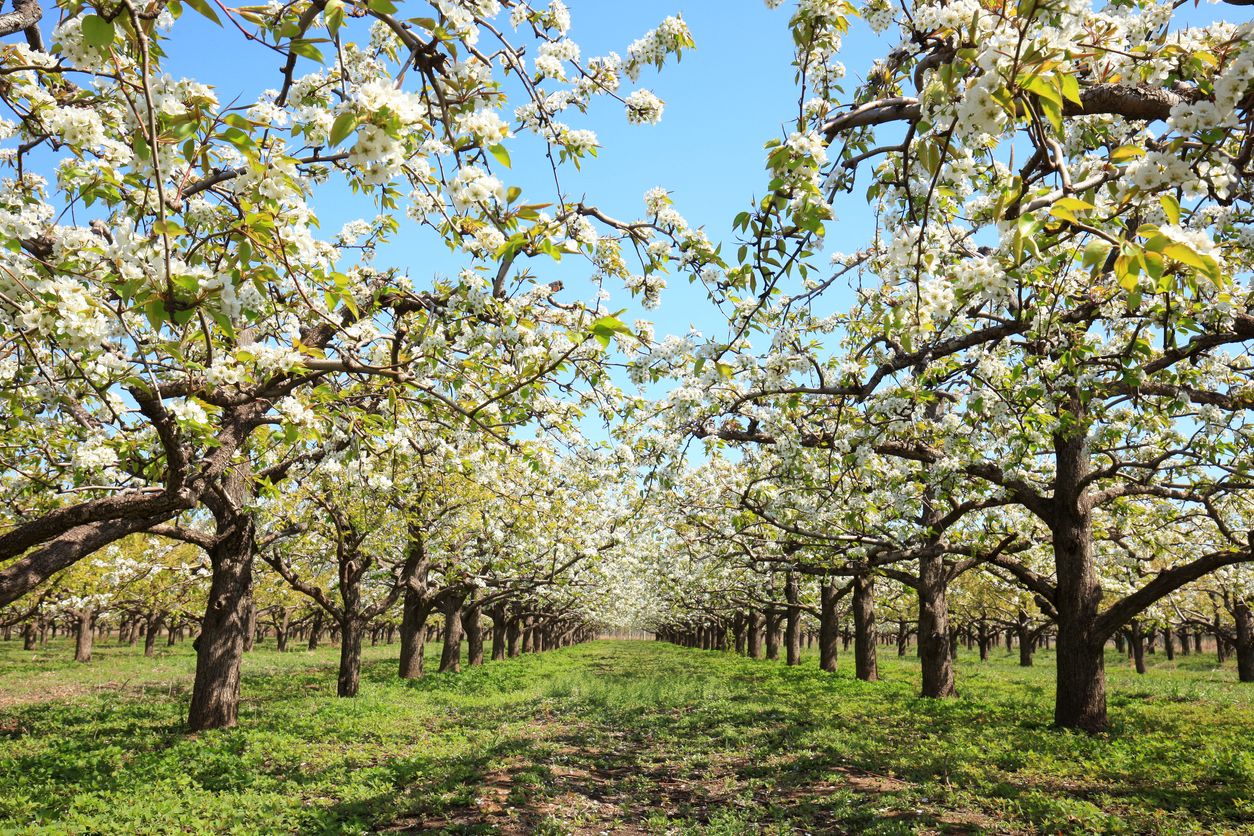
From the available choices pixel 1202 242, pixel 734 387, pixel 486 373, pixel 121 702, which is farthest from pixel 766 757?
pixel 121 702

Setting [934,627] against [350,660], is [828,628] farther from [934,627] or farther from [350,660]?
[350,660]

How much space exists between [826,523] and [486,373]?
8684mm

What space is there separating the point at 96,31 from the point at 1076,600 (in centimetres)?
1318

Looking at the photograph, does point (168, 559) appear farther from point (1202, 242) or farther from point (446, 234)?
point (1202, 242)

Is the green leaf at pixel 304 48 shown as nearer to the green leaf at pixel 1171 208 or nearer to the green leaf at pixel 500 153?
the green leaf at pixel 500 153

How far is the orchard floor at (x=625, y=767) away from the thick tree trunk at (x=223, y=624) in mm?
490

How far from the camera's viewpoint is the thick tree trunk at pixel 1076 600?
33.9 ft

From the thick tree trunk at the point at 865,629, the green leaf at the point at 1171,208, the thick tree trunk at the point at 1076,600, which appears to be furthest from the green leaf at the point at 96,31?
the thick tree trunk at the point at 865,629

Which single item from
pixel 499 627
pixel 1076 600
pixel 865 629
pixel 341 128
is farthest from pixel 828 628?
pixel 341 128

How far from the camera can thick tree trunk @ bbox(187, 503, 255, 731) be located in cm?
1016

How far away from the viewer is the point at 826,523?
1309 centimetres

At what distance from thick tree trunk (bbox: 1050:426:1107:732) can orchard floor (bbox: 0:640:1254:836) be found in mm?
530

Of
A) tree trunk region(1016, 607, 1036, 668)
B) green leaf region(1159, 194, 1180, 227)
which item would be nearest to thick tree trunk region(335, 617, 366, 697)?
green leaf region(1159, 194, 1180, 227)

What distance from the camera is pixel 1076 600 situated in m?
10.4
